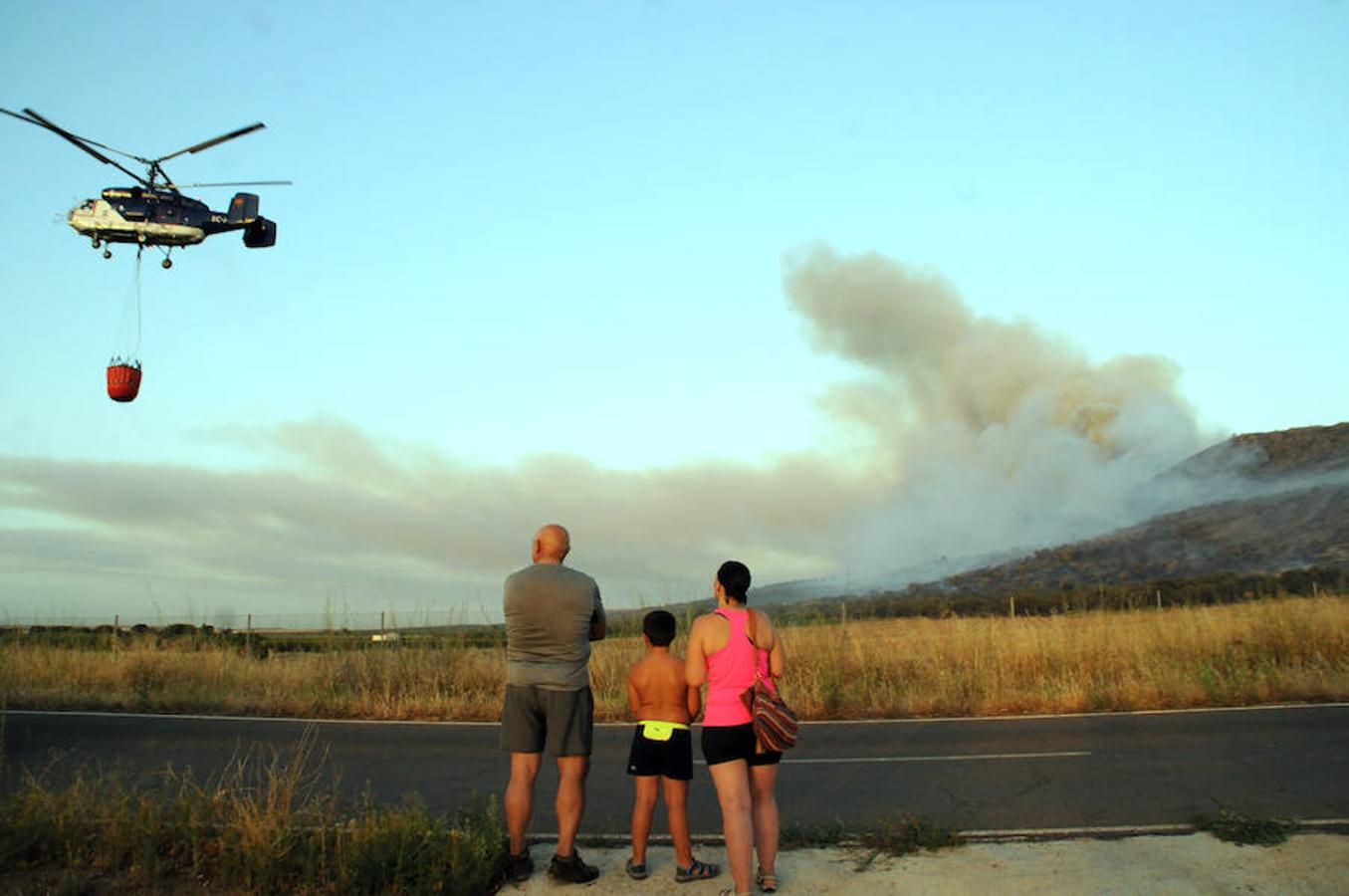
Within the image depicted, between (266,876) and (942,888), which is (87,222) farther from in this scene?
(942,888)

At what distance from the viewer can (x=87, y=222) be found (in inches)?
798

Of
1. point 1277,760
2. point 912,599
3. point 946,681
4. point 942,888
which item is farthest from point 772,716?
point 912,599

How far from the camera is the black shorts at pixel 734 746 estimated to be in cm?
620

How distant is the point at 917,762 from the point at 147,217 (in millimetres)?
17077

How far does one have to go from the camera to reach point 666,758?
6.49m

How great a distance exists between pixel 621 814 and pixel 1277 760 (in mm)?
6331

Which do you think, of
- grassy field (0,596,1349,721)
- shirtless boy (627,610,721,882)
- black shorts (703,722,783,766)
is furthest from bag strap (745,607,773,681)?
grassy field (0,596,1349,721)

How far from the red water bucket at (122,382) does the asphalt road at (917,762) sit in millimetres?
4495

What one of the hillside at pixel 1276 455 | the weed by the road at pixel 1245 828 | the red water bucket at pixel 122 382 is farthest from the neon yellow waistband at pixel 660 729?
the hillside at pixel 1276 455

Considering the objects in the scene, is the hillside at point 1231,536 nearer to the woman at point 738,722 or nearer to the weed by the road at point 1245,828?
the weed by the road at point 1245,828

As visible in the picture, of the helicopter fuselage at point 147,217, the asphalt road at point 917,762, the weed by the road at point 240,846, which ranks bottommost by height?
the asphalt road at point 917,762

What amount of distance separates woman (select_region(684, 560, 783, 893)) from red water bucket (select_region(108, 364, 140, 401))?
39.2 ft

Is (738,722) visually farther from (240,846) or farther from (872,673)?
(872,673)

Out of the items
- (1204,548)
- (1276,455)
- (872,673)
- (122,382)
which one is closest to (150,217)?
(122,382)
